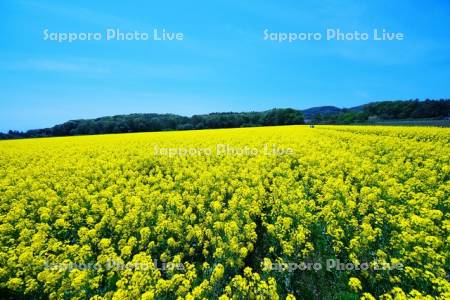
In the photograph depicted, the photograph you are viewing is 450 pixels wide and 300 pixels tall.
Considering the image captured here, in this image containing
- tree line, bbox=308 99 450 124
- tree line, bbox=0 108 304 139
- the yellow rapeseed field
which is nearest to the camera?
the yellow rapeseed field

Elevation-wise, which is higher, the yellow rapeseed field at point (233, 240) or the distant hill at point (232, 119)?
the distant hill at point (232, 119)

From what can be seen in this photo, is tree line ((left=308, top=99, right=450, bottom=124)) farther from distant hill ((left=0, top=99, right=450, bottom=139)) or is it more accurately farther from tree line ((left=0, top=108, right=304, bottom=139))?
tree line ((left=0, top=108, right=304, bottom=139))

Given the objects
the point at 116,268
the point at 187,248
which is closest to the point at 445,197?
the point at 187,248

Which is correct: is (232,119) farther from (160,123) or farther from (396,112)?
(396,112)

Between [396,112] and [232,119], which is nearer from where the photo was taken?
[232,119]

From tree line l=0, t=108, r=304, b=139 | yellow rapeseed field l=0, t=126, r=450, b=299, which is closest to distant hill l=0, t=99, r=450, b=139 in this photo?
tree line l=0, t=108, r=304, b=139

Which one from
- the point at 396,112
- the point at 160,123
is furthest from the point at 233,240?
the point at 396,112

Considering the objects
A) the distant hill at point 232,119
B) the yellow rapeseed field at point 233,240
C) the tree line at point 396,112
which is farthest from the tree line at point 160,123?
the yellow rapeseed field at point 233,240

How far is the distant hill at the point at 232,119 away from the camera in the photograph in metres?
59.2

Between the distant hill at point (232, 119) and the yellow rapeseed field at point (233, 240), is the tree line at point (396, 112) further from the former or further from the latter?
the yellow rapeseed field at point (233, 240)

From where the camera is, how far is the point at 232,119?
70.7 m

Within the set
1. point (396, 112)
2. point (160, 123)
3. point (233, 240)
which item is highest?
point (396, 112)

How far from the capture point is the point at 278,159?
1419 cm

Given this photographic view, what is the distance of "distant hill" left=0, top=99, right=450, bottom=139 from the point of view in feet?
194
